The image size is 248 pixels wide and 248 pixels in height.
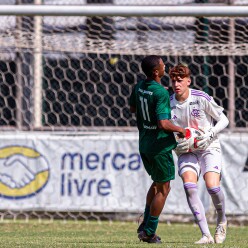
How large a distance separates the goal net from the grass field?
1.61ft

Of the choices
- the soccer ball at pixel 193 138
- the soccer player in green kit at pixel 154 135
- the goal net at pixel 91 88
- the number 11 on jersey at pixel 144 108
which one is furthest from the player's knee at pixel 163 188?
the goal net at pixel 91 88

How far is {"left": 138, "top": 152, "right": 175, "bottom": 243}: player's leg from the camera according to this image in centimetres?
794

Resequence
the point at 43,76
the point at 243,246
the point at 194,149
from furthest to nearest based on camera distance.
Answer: the point at 43,76
the point at 194,149
the point at 243,246

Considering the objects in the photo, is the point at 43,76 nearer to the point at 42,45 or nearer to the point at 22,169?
the point at 42,45

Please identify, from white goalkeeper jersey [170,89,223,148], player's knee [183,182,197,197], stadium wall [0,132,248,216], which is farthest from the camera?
stadium wall [0,132,248,216]

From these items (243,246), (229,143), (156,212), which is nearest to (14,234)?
(156,212)

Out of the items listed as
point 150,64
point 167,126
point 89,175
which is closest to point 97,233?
point 89,175

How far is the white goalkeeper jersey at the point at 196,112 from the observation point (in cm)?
853

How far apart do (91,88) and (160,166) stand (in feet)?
17.7

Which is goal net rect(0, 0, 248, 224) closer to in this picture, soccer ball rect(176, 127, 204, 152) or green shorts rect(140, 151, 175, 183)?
soccer ball rect(176, 127, 204, 152)

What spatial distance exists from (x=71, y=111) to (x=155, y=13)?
11.5 ft

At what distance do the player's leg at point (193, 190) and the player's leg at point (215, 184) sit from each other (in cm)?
12

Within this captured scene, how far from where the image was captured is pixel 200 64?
1294 centimetres

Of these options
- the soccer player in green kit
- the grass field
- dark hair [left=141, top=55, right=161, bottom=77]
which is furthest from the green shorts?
dark hair [left=141, top=55, right=161, bottom=77]
